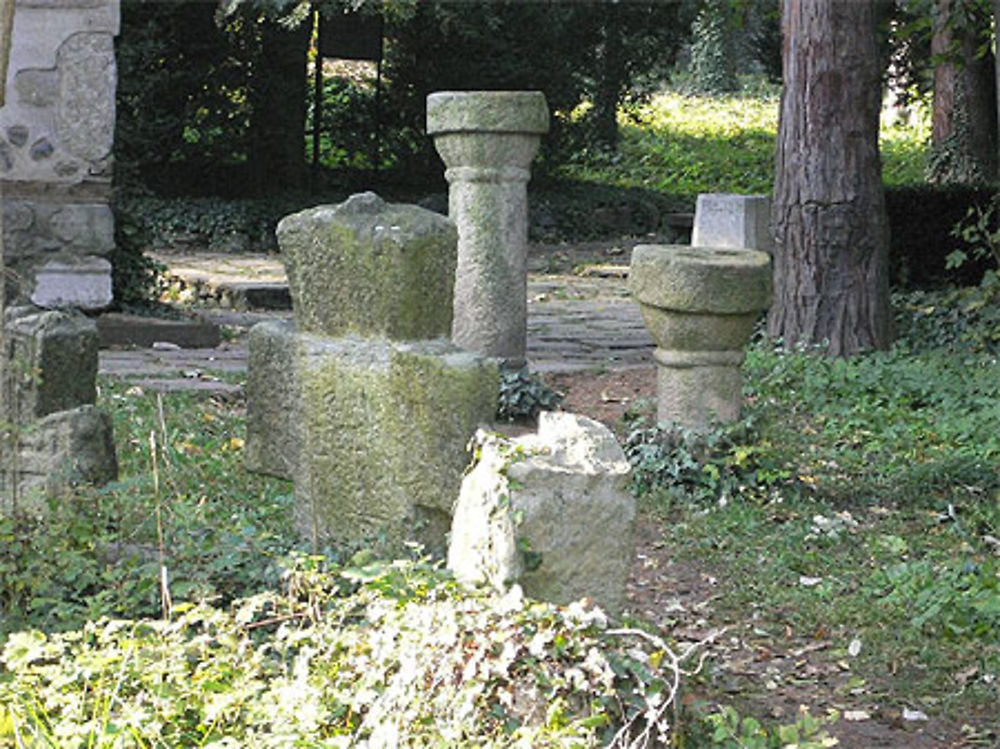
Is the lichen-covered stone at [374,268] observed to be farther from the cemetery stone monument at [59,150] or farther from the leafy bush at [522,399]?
the cemetery stone monument at [59,150]

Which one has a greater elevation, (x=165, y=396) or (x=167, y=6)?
(x=167, y=6)

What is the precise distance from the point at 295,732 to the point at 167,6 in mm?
16080

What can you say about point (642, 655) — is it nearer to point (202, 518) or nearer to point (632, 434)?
point (202, 518)

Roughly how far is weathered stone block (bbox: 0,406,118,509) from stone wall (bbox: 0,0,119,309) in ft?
15.0

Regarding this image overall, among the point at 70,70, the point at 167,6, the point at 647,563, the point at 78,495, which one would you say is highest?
the point at 167,6

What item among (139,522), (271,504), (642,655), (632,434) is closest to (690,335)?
(632,434)

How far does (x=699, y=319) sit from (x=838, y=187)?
4.00m

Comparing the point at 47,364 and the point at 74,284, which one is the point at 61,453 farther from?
the point at 74,284

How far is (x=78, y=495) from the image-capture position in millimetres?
5551

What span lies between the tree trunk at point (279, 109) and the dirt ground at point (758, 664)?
13.5 metres

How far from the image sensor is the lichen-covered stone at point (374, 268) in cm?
530

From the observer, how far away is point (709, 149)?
89.5 ft

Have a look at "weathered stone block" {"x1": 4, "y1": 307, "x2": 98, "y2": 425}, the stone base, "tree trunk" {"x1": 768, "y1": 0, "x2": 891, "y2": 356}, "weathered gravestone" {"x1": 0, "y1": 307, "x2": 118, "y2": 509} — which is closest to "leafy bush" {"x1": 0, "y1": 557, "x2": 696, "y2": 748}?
"weathered gravestone" {"x1": 0, "y1": 307, "x2": 118, "y2": 509}

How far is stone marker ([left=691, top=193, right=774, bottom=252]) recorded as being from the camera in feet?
36.4
